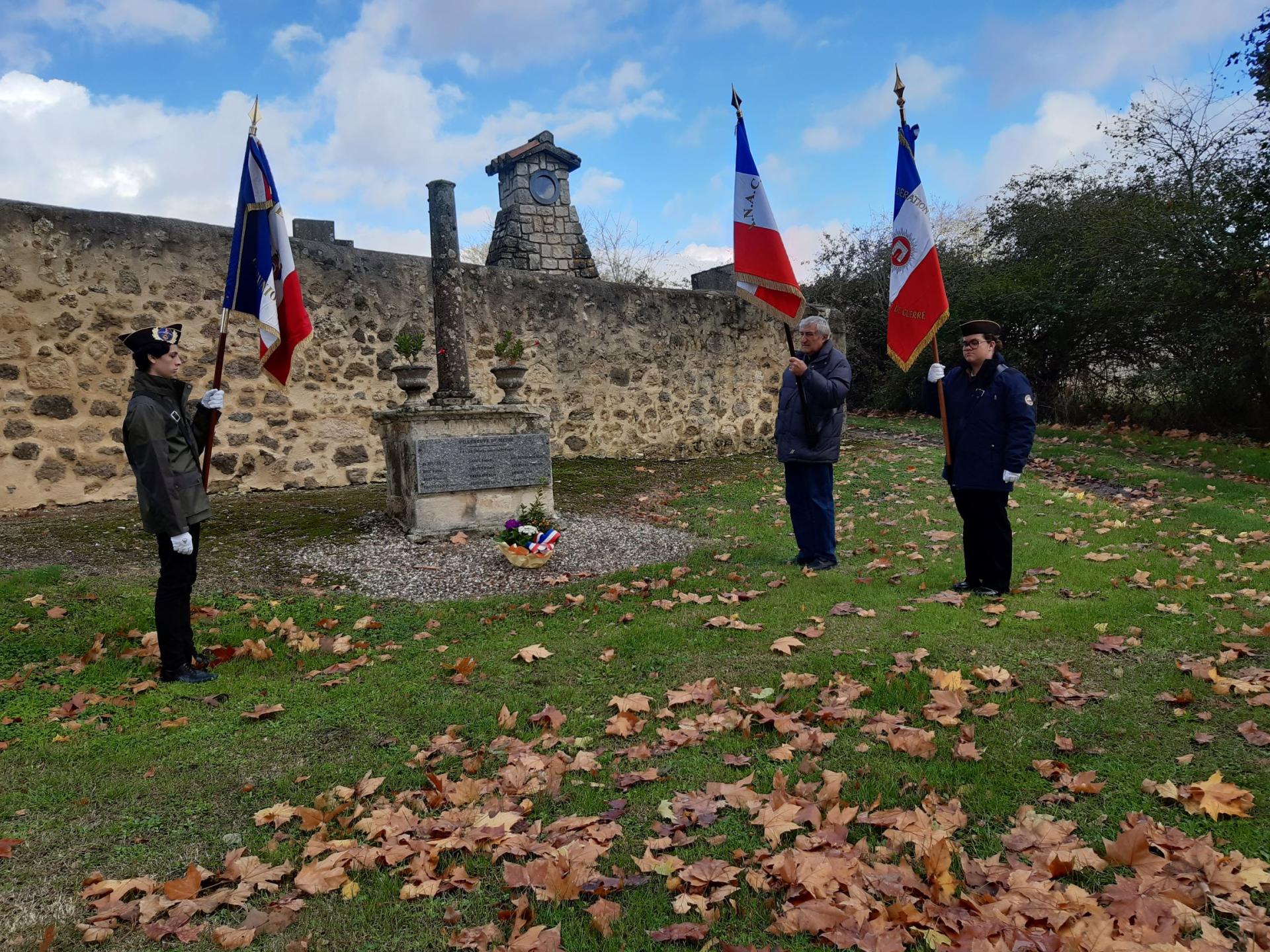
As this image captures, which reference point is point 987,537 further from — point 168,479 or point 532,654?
point 168,479

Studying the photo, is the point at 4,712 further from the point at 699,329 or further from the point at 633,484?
the point at 699,329

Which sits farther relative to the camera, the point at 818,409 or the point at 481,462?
the point at 481,462

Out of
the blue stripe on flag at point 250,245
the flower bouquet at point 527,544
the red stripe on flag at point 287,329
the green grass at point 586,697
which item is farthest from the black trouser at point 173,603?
the flower bouquet at point 527,544

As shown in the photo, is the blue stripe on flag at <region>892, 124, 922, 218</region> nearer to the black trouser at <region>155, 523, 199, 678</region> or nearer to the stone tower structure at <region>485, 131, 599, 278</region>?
the black trouser at <region>155, 523, 199, 678</region>

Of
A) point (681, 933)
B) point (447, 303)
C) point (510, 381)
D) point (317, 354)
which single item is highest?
point (447, 303)

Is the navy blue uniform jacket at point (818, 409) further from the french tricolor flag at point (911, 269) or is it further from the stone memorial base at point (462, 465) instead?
the stone memorial base at point (462, 465)

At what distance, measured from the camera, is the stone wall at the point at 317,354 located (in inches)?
334

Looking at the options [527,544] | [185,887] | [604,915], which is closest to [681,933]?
[604,915]

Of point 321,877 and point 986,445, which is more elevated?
point 986,445

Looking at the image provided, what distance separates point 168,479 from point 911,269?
5120mm

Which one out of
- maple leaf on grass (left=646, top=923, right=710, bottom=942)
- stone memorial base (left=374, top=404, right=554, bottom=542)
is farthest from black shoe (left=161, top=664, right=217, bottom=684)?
maple leaf on grass (left=646, top=923, right=710, bottom=942)

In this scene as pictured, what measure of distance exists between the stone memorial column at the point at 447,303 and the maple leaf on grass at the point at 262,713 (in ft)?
13.7

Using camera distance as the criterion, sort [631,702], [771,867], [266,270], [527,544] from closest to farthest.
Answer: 1. [771,867]
2. [631,702]
3. [266,270]
4. [527,544]

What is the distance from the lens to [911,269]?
6359 millimetres
